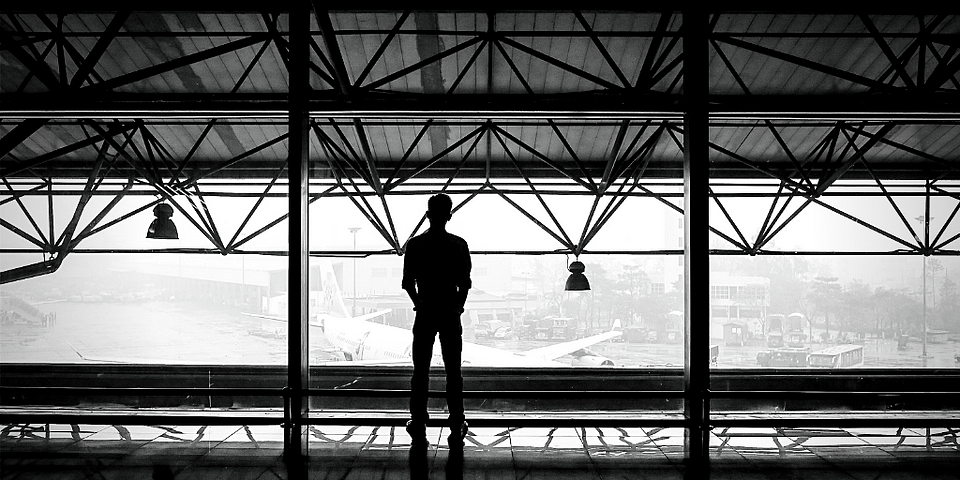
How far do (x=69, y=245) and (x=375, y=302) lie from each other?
7.09m

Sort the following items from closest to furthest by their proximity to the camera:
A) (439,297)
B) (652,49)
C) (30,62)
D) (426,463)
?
(426,463)
(439,297)
(30,62)
(652,49)

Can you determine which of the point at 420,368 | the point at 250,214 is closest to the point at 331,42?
the point at 420,368

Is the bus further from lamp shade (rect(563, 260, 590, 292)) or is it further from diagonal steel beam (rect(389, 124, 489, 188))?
diagonal steel beam (rect(389, 124, 489, 188))

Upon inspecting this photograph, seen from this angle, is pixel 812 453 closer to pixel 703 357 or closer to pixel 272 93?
pixel 703 357

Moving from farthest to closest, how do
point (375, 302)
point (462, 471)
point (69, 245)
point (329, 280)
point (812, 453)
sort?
1. point (375, 302)
2. point (329, 280)
3. point (69, 245)
4. point (812, 453)
5. point (462, 471)

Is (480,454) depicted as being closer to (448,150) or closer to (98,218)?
(448,150)

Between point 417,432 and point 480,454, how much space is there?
56 cm

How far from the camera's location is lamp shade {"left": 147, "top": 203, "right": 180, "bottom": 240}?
A: 10.1 meters

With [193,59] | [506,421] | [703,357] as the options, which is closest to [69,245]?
[193,59]

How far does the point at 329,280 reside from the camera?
50.3ft

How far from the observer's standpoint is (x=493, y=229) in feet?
41.5

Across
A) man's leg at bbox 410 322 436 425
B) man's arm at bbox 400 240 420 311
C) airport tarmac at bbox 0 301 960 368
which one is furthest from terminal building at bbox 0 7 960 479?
man's arm at bbox 400 240 420 311

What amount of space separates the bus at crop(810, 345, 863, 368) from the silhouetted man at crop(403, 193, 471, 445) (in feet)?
63.6

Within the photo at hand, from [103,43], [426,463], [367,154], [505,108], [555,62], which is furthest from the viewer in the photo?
[367,154]
